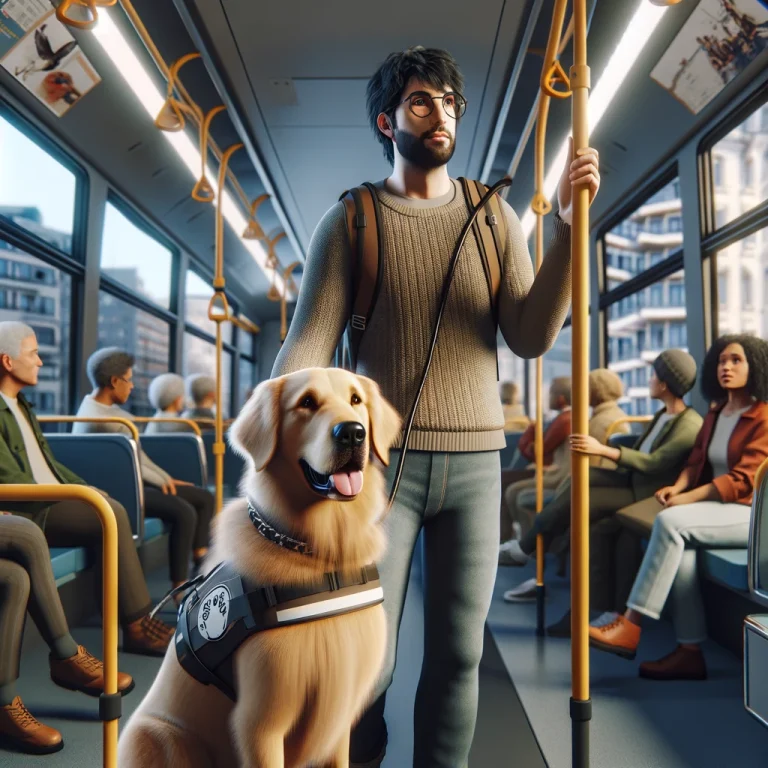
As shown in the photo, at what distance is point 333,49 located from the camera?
13.1 feet

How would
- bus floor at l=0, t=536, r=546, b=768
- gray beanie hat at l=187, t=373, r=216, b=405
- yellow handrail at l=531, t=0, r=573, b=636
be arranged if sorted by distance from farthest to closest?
gray beanie hat at l=187, t=373, r=216, b=405
bus floor at l=0, t=536, r=546, b=768
yellow handrail at l=531, t=0, r=573, b=636

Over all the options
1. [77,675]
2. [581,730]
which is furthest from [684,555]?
[77,675]

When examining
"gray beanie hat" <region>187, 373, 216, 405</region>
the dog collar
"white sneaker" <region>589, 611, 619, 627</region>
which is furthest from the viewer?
"gray beanie hat" <region>187, 373, 216, 405</region>

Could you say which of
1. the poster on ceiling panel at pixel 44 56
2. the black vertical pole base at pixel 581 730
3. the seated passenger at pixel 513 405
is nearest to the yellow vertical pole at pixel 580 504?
the black vertical pole base at pixel 581 730

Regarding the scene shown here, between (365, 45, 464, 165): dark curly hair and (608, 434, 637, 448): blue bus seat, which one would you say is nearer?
(365, 45, 464, 165): dark curly hair

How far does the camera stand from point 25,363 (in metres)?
2.61

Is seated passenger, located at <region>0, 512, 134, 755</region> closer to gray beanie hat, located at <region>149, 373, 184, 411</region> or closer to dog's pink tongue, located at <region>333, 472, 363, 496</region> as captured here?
dog's pink tongue, located at <region>333, 472, 363, 496</region>

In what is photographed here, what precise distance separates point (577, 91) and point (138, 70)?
330cm

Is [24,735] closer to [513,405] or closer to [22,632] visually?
[22,632]

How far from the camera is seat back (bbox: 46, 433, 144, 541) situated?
3.46 metres

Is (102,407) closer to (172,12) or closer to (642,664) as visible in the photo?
(172,12)

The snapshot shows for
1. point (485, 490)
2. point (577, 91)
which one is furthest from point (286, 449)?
point (577, 91)

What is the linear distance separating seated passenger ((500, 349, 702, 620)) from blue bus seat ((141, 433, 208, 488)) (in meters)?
2.26

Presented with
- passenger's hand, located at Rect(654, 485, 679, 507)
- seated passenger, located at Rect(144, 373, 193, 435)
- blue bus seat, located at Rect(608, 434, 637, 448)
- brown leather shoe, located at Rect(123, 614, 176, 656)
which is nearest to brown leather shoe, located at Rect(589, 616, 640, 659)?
passenger's hand, located at Rect(654, 485, 679, 507)
